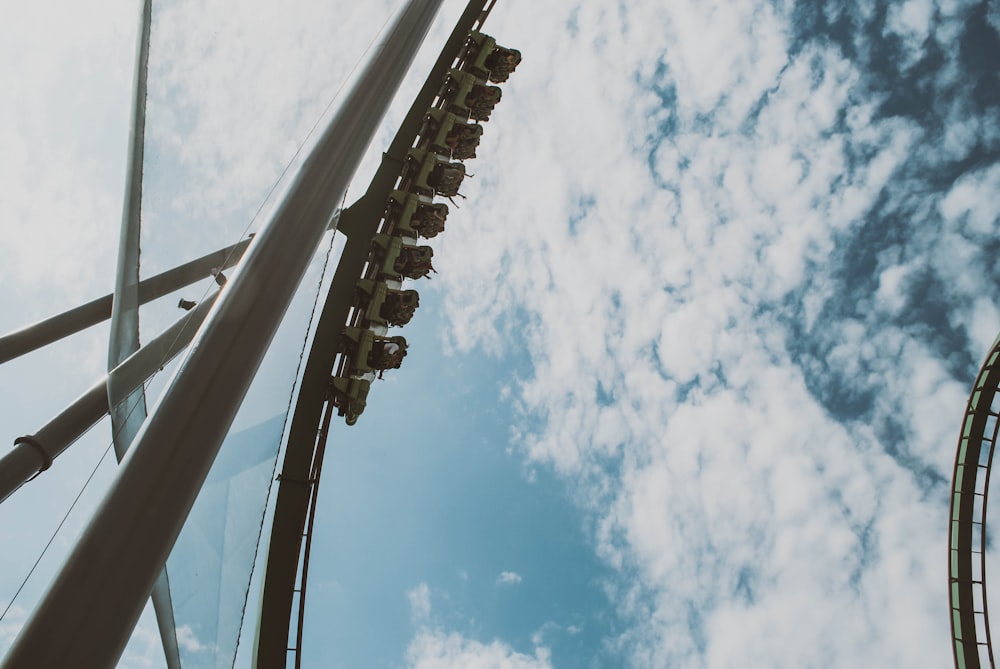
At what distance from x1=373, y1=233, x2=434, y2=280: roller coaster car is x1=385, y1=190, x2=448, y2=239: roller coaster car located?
1.31 feet

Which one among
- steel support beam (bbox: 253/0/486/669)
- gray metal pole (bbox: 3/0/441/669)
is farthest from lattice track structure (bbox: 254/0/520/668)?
gray metal pole (bbox: 3/0/441/669)

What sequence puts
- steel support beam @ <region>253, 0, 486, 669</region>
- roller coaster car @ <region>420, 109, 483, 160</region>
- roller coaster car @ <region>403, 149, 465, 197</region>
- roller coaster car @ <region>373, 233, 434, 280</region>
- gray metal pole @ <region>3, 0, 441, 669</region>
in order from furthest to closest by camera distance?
1. roller coaster car @ <region>420, 109, 483, 160</region>
2. roller coaster car @ <region>403, 149, 465, 197</region>
3. roller coaster car @ <region>373, 233, 434, 280</region>
4. steel support beam @ <region>253, 0, 486, 669</region>
5. gray metal pole @ <region>3, 0, 441, 669</region>

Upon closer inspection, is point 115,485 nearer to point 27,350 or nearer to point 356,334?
point 27,350

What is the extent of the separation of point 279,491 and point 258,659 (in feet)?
8.36

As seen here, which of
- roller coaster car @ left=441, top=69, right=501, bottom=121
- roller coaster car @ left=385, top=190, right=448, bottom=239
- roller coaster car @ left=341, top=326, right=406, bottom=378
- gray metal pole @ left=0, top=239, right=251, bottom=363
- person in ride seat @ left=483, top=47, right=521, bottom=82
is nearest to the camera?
gray metal pole @ left=0, top=239, right=251, bottom=363

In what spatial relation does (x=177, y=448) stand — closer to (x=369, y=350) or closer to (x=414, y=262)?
(x=369, y=350)

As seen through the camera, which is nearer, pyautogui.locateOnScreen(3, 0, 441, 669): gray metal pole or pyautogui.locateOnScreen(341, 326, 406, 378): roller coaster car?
Result: pyautogui.locateOnScreen(3, 0, 441, 669): gray metal pole

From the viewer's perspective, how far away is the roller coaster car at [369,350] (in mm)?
11102

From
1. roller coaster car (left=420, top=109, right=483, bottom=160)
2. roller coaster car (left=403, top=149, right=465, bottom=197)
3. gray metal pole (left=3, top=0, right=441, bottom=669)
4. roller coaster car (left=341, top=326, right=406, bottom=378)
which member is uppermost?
roller coaster car (left=420, top=109, right=483, bottom=160)

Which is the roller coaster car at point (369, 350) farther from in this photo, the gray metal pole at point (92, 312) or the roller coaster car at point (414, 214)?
the gray metal pole at point (92, 312)

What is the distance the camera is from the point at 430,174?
1234 centimetres

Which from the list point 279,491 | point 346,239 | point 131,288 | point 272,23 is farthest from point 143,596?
point 346,239

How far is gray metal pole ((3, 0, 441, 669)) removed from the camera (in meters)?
1.75

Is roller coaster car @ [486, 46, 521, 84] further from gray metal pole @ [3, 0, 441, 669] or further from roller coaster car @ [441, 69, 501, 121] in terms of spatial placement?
gray metal pole @ [3, 0, 441, 669]
